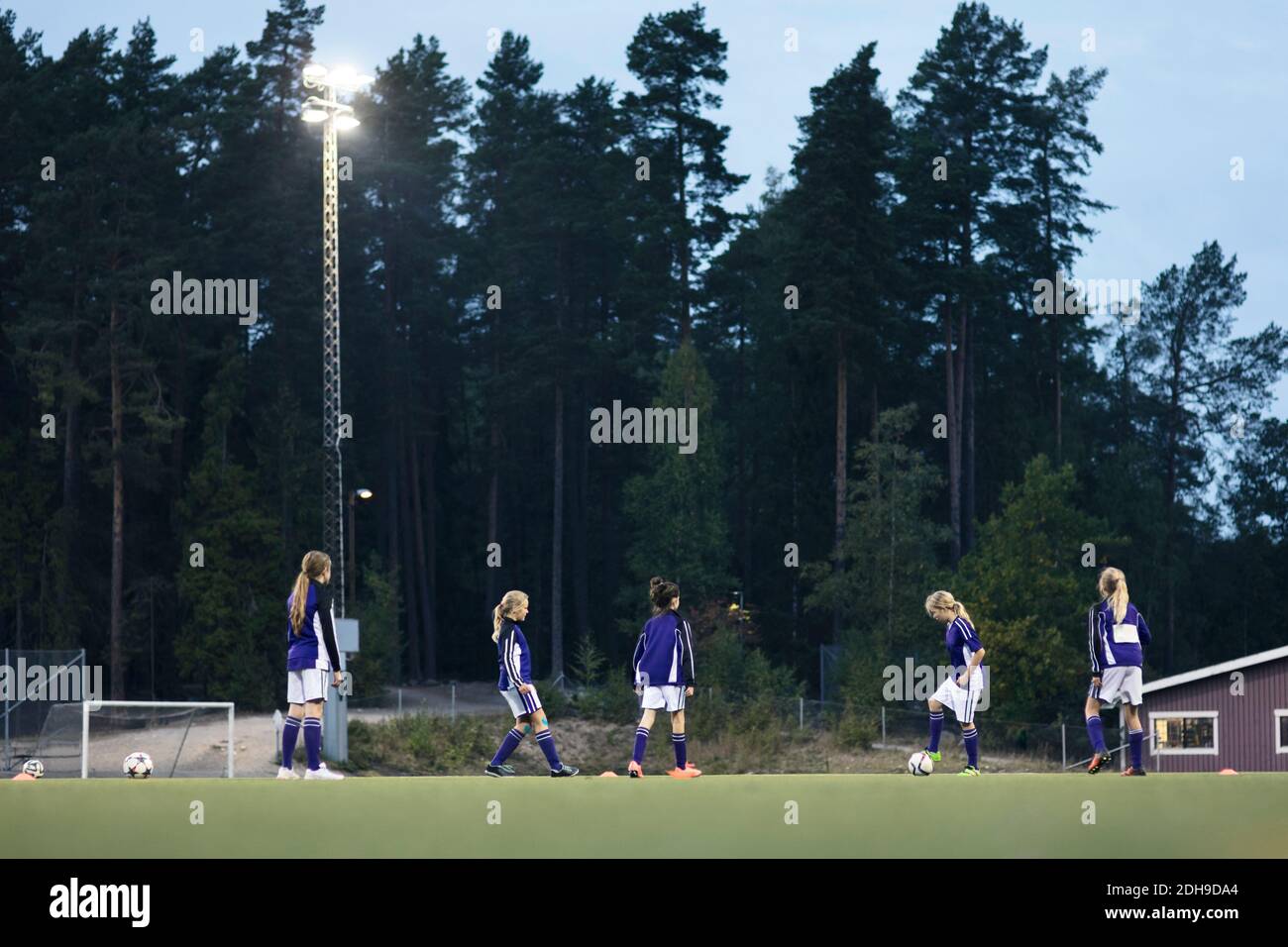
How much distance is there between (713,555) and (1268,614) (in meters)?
29.1

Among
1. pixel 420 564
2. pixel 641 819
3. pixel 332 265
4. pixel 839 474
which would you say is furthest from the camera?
pixel 420 564

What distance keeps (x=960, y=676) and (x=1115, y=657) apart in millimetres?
1592

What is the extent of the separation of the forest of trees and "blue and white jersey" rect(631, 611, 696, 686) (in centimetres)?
4163

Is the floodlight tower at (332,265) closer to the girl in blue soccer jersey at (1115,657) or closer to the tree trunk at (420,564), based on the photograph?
the girl in blue soccer jersey at (1115,657)

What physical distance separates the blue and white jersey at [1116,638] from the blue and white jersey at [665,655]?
398 cm

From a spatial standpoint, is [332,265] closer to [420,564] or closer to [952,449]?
[952,449]

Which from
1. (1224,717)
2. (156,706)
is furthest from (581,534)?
(156,706)

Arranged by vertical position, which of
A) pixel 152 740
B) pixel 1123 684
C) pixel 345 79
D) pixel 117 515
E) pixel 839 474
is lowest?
pixel 152 740

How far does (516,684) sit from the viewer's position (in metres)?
15.9

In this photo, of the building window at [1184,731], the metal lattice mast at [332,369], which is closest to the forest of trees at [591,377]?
the building window at [1184,731]

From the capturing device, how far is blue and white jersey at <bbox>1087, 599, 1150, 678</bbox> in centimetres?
1608

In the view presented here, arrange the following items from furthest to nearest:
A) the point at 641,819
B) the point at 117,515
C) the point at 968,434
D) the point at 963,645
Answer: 1. the point at 968,434
2. the point at 117,515
3. the point at 963,645
4. the point at 641,819

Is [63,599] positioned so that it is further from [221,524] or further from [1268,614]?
[1268,614]
